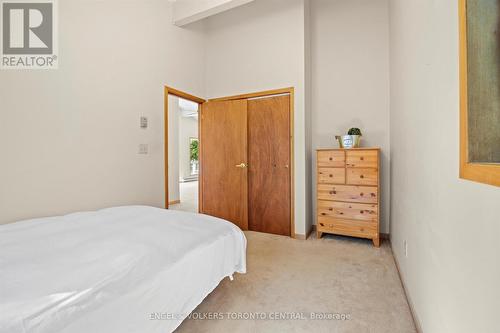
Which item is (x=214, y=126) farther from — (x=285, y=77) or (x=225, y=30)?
(x=225, y=30)

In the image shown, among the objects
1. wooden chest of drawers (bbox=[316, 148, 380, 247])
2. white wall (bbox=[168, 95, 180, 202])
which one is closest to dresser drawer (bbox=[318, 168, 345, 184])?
wooden chest of drawers (bbox=[316, 148, 380, 247])

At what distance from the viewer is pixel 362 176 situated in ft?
8.77

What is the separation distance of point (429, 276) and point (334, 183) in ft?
5.60

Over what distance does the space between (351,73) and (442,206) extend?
2640 millimetres

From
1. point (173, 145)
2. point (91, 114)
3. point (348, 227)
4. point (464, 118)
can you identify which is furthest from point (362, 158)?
point (173, 145)

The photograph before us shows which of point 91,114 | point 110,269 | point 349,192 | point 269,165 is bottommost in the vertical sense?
point 110,269

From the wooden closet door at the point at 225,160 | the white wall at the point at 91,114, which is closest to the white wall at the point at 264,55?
the wooden closet door at the point at 225,160

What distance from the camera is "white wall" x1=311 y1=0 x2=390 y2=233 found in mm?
Result: 2984

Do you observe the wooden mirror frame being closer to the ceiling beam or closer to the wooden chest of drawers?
the wooden chest of drawers

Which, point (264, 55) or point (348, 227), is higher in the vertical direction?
point (264, 55)

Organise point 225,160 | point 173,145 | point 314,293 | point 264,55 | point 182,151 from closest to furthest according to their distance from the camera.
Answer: point 314,293
point 264,55
point 225,160
point 173,145
point 182,151

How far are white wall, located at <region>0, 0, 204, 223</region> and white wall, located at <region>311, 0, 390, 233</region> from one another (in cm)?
204

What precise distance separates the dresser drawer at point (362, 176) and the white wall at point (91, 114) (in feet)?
7.58

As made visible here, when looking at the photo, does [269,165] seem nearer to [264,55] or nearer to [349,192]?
[349,192]
